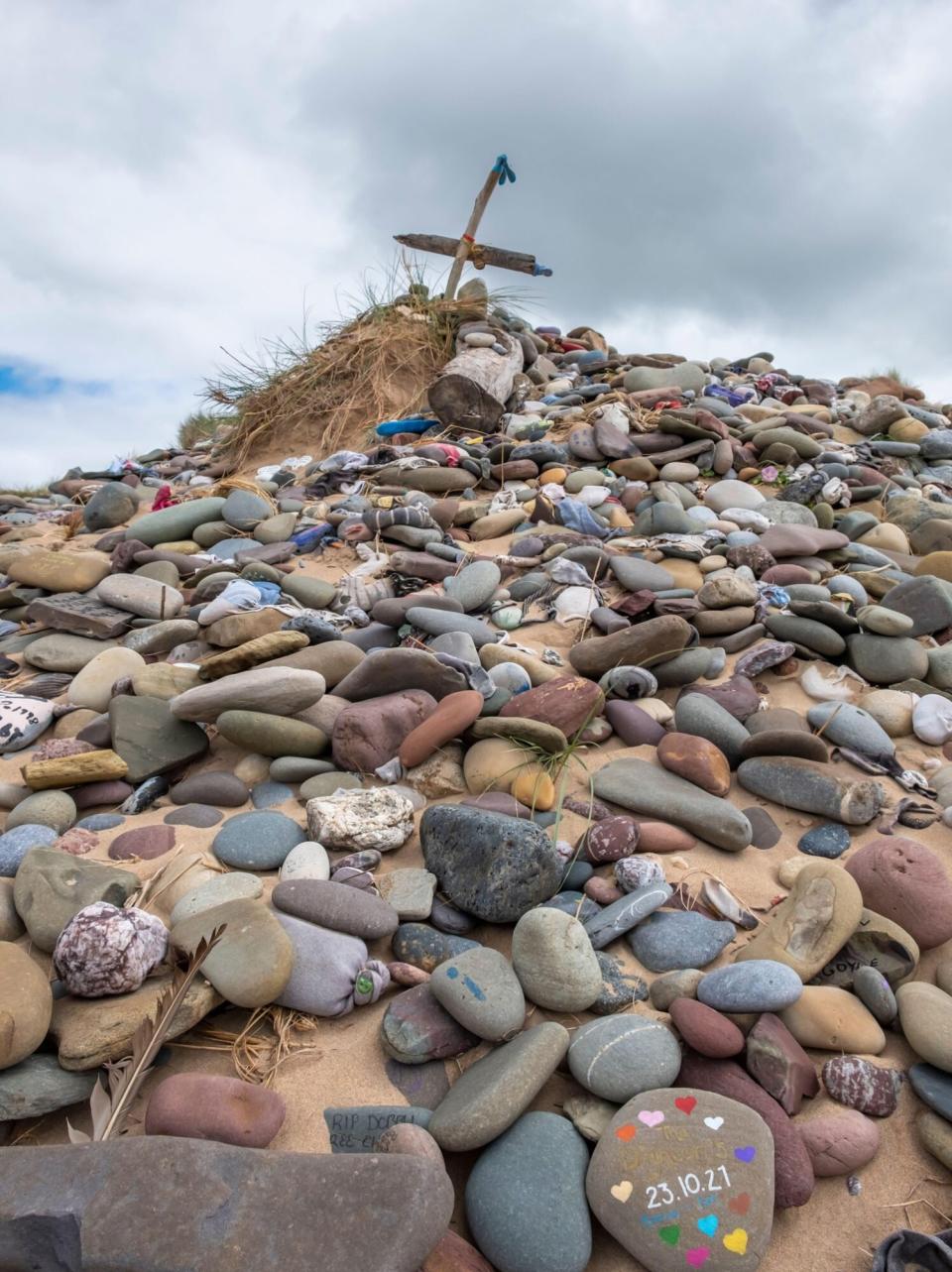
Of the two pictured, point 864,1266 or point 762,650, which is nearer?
point 864,1266

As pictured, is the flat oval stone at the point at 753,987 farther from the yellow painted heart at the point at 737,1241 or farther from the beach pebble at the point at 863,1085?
the yellow painted heart at the point at 737,1241

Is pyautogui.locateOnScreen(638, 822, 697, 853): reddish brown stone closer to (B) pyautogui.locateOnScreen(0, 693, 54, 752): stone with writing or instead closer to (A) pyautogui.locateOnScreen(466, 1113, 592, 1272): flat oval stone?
(A) pyautogui.locateOnScreen(466, 1113, 592, 1272): flat oval stone

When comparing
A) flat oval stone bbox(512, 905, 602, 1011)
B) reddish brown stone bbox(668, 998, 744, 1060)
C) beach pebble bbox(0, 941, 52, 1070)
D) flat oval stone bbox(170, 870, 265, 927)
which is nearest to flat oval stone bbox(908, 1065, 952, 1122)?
reddish brown stone bbox(668, 998, 744, 1060)

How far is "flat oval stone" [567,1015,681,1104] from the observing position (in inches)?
68.8

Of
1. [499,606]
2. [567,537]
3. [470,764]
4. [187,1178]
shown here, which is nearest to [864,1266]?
[187,1178]

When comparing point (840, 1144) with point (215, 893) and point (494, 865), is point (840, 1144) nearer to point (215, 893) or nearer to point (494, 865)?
point (494, 865)

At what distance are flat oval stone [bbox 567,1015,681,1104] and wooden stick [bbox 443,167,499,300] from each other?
7305 millimetres

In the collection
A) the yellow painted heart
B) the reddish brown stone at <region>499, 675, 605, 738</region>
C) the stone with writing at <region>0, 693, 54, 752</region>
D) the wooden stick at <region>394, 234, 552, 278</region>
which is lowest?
the yellow painted heart

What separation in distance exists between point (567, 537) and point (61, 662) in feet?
8.76

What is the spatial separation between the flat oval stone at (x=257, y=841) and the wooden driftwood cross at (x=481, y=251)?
21.3ft

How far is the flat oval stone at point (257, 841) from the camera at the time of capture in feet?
7.75

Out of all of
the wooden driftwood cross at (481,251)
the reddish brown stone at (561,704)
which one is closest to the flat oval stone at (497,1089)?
the reddish brown stone at (561,704)

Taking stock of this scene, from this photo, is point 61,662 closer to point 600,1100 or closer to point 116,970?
point 116,970

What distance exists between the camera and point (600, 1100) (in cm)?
177
